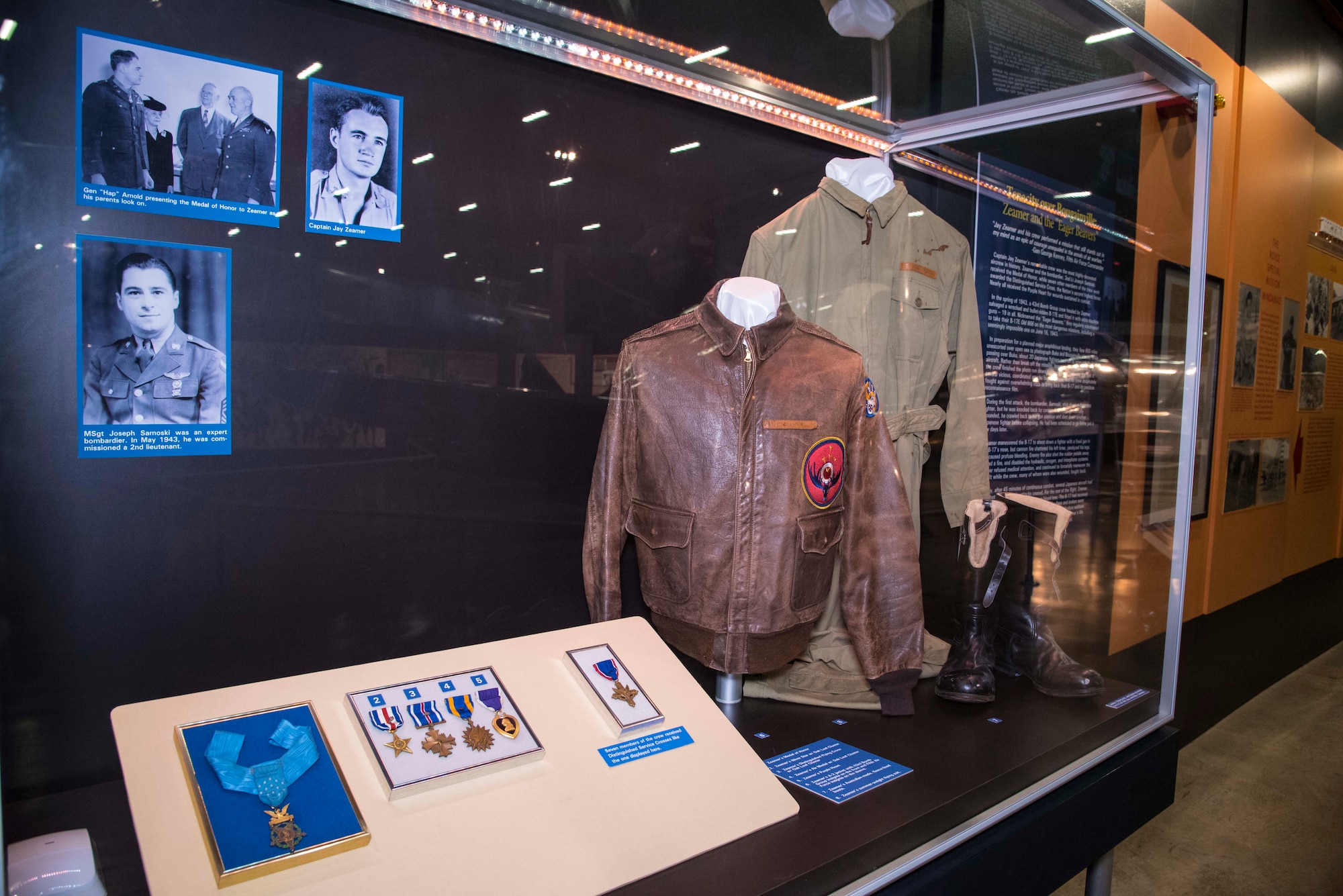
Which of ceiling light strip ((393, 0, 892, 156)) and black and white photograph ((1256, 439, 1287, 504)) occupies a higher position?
ceiling light strip ((393, 0, 892, 156))

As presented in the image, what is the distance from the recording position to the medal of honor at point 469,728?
43.8 inches

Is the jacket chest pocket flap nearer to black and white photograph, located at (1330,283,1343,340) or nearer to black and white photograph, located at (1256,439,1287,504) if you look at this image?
black and white photograph, located at (1256,439,1287,504)

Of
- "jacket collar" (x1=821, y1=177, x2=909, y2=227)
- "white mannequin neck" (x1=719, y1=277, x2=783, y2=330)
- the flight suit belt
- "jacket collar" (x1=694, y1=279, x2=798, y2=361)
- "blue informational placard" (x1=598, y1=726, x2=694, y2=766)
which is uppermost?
"jacket collar" (x1=821, y1=177, x2=909, y2=227)

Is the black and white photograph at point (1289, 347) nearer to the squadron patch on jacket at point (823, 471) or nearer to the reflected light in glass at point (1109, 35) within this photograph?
the reflected light in glass at point (1109, 35)

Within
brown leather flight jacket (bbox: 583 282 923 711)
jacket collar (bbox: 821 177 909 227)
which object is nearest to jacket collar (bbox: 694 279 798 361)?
brown leather flight jacket (bbox: 583 282 923 711)

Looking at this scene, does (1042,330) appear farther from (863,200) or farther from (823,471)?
(823,471)

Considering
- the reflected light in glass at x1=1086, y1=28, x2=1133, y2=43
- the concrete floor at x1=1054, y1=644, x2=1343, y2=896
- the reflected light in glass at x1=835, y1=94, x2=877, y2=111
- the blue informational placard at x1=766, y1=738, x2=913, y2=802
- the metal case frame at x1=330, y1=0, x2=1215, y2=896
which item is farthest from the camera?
the concrete floor at x1=1054, y1=644, x2=1343, y2=896

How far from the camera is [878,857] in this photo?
54.2 inches

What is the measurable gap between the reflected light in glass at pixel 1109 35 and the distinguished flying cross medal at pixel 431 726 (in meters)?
2.08

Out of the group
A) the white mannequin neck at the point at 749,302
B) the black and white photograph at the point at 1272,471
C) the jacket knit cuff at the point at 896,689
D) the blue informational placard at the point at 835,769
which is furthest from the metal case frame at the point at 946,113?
the black and white photograph at the point at 1272,471

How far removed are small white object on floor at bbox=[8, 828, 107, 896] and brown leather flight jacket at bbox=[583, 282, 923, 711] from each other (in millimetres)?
961

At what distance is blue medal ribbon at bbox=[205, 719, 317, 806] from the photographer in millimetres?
950

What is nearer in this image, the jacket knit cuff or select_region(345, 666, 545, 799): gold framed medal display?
select_region(345, 666, 545, 799): gold framed medal display

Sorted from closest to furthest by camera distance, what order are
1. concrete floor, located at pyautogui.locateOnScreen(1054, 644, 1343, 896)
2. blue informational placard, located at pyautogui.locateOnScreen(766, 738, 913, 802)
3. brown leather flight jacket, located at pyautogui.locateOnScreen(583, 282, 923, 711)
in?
blue informational placard, located at pyautogui.locateOnScreen(766, 738, 913, 802) → brown leather flight jacket, located at pyautogui.locateOnScreen(583, 282, 923, 711) → concrete floor, located at pyautogui.locateOnScreen(1054, 644, 1343, 896)
